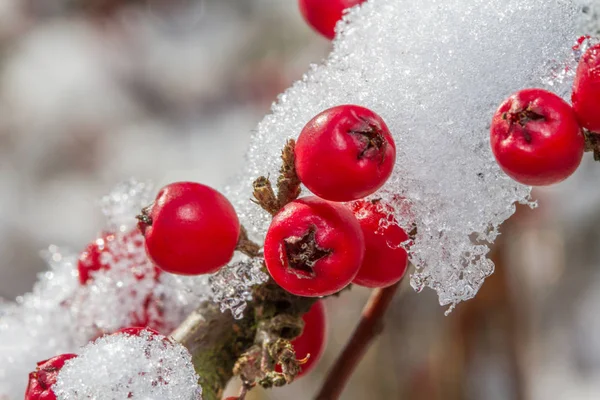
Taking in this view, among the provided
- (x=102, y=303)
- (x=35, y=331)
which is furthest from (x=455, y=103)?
(x=35, y=331)

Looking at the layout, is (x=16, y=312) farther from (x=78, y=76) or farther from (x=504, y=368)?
(x=78, y=76)

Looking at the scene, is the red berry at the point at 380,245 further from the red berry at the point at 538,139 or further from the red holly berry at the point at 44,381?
the red holly berry at the point at 44,381

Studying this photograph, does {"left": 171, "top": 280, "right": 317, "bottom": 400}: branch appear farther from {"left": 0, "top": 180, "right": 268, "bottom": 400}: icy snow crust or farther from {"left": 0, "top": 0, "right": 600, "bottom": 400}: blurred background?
{"left": 0, "top": 0, "right": 600, "bottom": 400}: blurred background

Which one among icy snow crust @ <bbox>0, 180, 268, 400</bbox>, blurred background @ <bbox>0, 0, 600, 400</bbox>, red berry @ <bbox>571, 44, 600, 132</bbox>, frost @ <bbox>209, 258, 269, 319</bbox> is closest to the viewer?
red berry @ <bbox>571, 44, 600, 132</bbox>

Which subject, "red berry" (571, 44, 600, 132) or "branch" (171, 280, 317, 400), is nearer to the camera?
"red berry" (571, 44, 600, 132)

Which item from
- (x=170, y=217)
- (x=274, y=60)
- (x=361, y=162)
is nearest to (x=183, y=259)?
(x=170, y=217)

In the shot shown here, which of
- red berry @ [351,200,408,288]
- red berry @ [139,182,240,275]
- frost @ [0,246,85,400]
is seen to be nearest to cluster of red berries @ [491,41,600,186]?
red berry @ [351,200,408,288]

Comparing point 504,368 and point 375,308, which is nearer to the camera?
point 375,308
